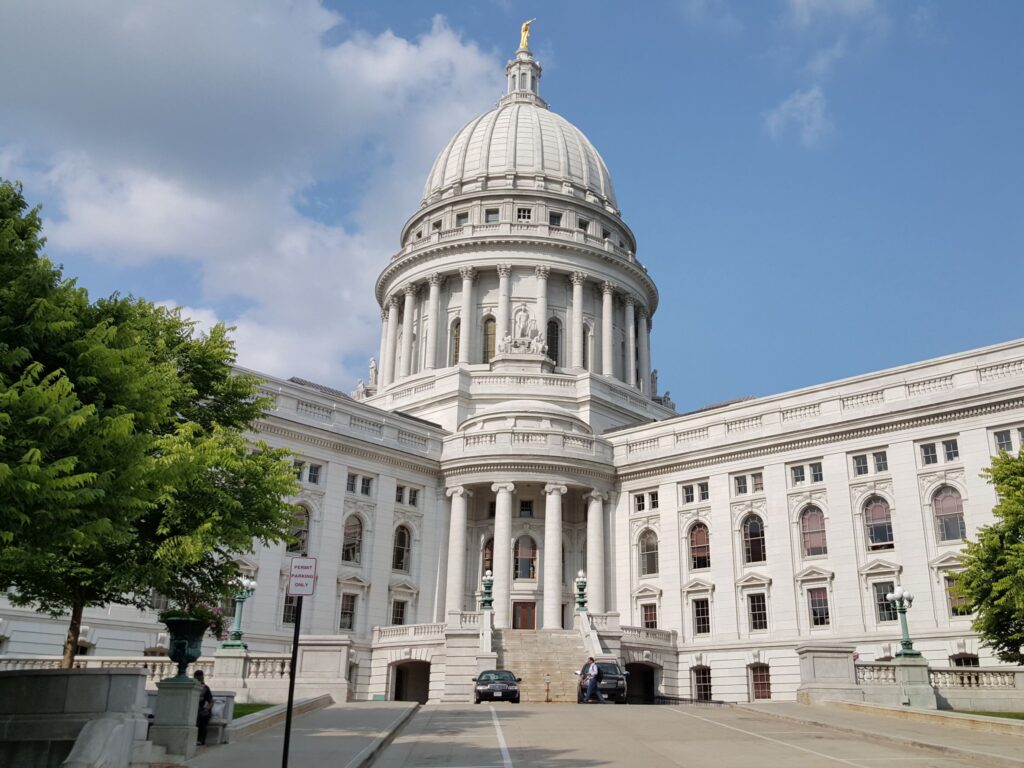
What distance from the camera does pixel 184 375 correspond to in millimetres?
27234

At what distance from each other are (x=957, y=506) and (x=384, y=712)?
29936 millimetres

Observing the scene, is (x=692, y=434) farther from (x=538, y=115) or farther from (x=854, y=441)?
(x=538, y=115)

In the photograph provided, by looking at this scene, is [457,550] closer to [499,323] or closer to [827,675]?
[499,323]

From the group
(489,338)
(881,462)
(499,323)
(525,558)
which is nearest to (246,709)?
(525,558)

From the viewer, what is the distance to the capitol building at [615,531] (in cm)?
4459

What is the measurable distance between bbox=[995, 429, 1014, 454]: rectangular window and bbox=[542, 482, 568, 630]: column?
74.2 feet

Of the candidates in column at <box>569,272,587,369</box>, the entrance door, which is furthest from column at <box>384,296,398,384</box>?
the entrance door

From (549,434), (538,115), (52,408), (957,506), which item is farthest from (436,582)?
(538,115)

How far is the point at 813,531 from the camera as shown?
1962 inches

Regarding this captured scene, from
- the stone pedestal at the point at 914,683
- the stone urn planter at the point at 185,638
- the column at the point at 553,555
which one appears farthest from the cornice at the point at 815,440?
the stone urn planter at the point at 185,638

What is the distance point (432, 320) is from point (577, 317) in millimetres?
11505

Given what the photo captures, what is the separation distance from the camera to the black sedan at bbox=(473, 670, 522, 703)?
36.2 meters

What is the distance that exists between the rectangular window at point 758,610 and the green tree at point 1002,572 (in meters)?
18.2

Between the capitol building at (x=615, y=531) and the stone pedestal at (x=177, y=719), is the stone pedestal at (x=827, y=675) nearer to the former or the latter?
the capitol building at (x=615, y=531)
